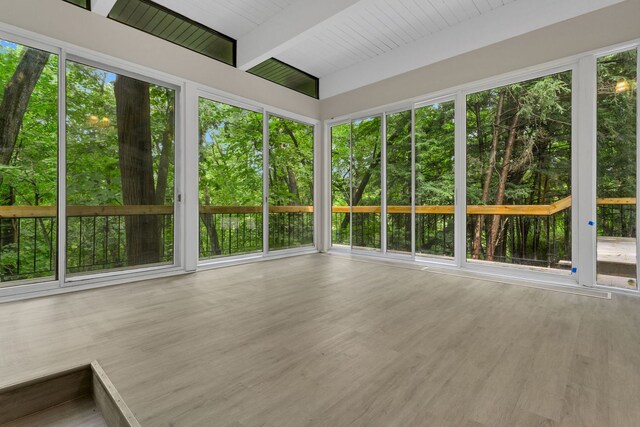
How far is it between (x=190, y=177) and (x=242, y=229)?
1.11 meters

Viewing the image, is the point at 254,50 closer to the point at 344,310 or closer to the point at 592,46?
the point at 344,310

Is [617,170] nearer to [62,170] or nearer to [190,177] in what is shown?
[190,177]

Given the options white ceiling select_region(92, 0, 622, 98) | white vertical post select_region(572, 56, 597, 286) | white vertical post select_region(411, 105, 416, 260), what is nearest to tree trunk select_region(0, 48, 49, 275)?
white ceiling select_region(92, 0, 622, 98)

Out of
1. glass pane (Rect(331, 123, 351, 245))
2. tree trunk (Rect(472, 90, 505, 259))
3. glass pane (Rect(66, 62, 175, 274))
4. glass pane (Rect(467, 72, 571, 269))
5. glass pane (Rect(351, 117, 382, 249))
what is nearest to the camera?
glass pane (Rect(66, 62, 175, 274))

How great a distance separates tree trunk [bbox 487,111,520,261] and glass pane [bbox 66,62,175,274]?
4.00 meters

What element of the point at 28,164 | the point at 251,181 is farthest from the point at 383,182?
the point at 28,164

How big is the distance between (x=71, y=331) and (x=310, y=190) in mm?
4039

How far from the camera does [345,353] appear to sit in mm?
1713

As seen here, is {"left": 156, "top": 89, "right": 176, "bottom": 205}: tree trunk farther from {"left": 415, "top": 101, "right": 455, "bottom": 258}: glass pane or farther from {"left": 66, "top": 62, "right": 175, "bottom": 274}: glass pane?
{"left": 415, "top": 101, "right": 455, "bottom": 258}: glass pane

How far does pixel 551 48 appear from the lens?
129 inches

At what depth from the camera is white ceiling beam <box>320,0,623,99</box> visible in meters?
3.21

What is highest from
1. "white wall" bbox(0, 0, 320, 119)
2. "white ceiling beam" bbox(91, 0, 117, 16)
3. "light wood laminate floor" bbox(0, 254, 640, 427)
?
Answer: "white ceiling beam" bbox(91, 0, 117, 16)

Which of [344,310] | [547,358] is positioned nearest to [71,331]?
[344,310]

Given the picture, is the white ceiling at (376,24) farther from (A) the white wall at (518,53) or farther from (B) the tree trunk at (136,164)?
(B) the tree trunk at (136,164)
